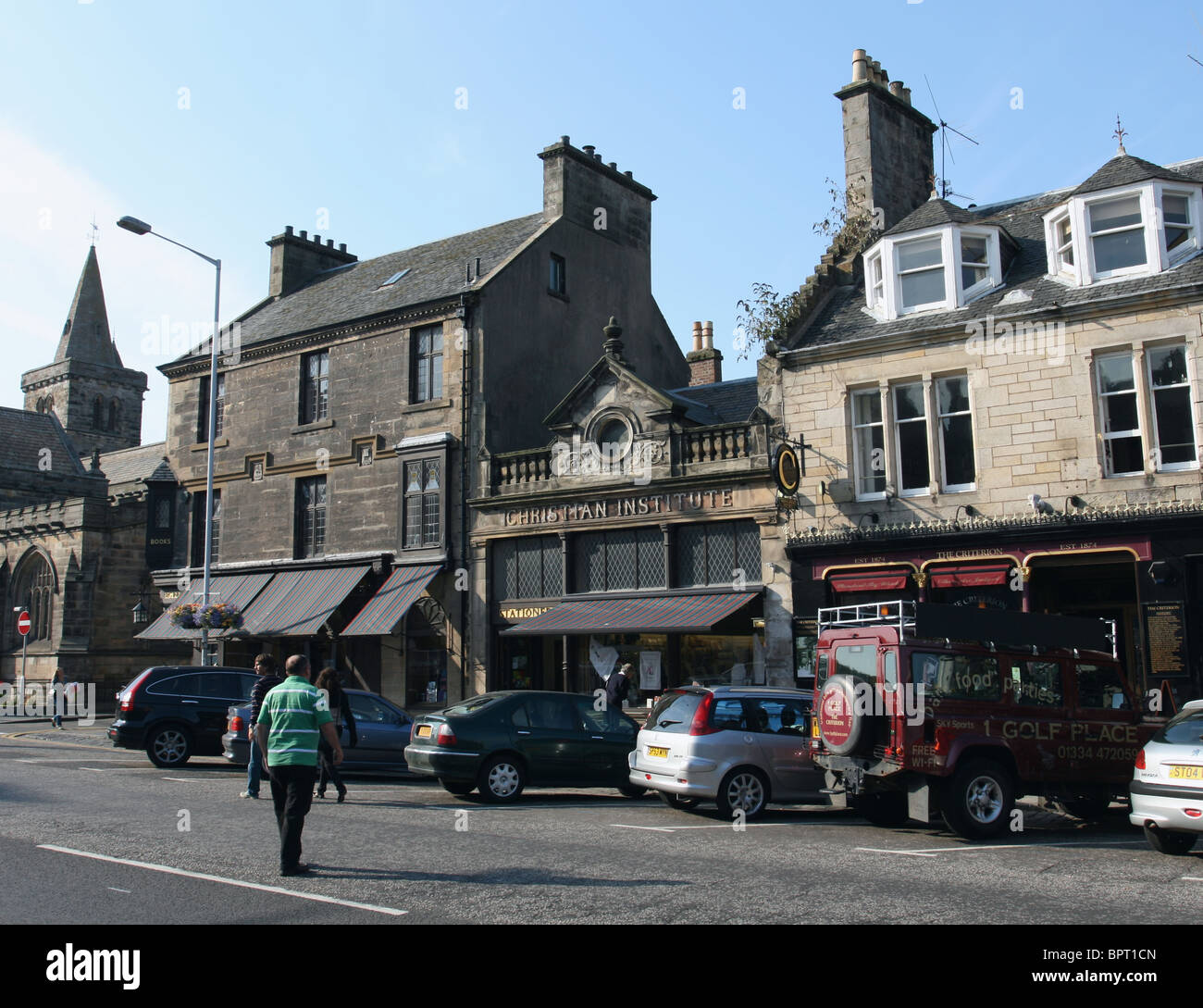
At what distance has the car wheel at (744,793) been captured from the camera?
12938 millimetres

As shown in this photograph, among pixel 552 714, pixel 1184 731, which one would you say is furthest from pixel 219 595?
pixel 1184 731

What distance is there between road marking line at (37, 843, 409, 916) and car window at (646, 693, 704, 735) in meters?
6.36

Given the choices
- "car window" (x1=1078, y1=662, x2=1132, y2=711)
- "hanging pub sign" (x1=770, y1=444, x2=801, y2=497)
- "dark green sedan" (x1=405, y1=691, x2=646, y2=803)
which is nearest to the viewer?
"car window" (x1=1078, y1=662, x2=1132, y2=711)

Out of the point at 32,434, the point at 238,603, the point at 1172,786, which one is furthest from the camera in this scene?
the point at 32,434

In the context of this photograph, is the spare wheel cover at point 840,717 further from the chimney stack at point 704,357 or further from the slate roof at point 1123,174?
the chimney stack at point 704,357

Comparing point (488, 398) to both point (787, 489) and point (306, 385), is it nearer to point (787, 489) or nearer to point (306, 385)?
point (306, 385)

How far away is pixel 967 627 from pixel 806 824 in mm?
2907

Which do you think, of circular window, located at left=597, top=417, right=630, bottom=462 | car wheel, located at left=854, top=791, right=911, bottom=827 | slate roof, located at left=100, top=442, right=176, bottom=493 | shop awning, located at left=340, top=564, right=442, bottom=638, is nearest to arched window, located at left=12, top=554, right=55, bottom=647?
slate roof, located at left=100, top=442, right=176, bottom=493

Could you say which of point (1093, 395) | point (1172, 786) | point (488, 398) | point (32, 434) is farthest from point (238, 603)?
point (32, 434)

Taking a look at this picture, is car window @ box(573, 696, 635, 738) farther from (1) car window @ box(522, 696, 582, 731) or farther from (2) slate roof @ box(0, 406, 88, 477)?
(2) slate roof @ box(0, 406, 88, 477)

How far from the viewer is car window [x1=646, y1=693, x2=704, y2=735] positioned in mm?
13336

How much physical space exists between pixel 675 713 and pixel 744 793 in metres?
1.27

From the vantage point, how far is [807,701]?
544 inches

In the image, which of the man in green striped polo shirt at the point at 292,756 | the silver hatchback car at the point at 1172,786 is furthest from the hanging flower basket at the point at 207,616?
the silver hatchback car at the point at 1172,786
